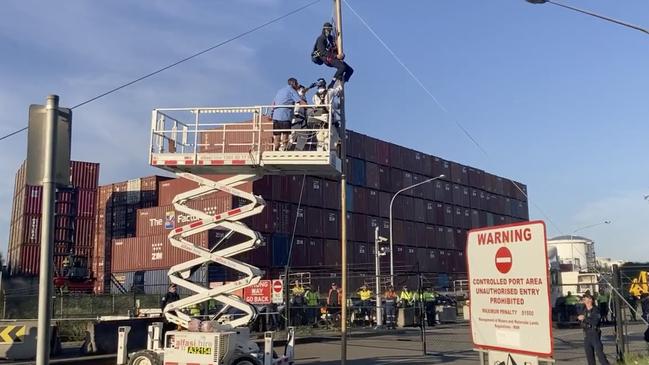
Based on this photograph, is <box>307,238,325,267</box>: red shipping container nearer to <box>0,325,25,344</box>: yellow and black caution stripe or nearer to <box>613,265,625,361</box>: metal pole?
<box>0,325,25,344</box>: yellow and black caution stripe

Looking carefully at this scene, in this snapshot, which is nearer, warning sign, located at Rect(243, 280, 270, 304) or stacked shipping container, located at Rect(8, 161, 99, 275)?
warning sign, located at Rect(243, 280, 270, 304)

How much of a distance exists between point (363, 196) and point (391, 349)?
3133 cm

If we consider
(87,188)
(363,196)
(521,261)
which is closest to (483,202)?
(363,196)

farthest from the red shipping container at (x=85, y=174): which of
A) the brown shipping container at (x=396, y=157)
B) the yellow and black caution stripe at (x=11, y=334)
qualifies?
the yellow and black caution stripe at (x=11, y=334)

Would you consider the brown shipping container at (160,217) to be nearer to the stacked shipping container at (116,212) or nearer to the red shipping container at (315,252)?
the stacked shipping container at (116,212)

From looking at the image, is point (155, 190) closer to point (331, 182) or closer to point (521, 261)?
point (331, 182)

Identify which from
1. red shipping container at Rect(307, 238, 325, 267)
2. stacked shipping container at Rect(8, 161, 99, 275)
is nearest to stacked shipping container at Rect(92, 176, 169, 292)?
stacked shipping container at Rect(8, 161, 99, 275)

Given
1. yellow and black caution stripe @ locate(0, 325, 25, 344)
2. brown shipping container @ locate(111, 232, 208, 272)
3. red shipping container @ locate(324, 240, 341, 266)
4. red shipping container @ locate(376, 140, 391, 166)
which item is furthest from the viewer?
red shipping container @ locate(376, 140, 391, 166)

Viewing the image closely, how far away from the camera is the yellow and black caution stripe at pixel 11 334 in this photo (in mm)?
16188

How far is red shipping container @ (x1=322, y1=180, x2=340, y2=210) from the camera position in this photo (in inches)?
1845

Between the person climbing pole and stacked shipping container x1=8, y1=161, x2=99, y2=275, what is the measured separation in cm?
3417

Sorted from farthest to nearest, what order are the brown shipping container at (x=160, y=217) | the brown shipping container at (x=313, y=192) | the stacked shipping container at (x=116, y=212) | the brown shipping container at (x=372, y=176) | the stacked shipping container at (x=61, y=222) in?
1. the brown shipping container at (x=372, y=176)
2. the stacked shipping container at (x=116, y=212)
3. the brown shipping container at (x=313, y=192)
4. the stacked shipping container at (x=61, y=222)
5. the brown shipping container at (x=160, y=217)

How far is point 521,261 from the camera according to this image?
229 inches

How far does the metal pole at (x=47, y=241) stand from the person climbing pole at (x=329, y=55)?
7463mm
